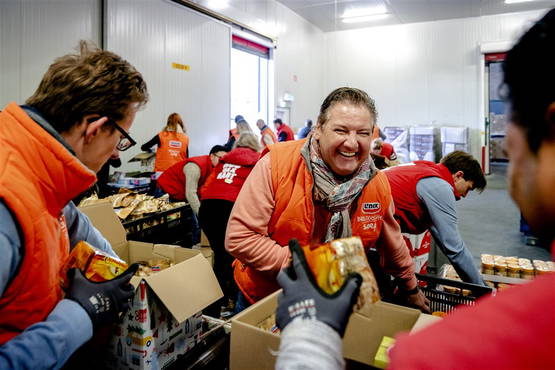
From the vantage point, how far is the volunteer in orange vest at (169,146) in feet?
21.7

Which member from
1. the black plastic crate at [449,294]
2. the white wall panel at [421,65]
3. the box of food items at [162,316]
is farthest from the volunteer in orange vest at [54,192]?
the white wall panel at [421,65]

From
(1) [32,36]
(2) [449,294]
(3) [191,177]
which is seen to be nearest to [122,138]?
(2) [449,294]

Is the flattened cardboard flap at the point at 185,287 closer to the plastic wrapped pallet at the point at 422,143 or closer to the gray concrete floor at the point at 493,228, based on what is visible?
the gray concrete floor at the point at 493,228

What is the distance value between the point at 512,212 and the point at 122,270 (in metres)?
8.02

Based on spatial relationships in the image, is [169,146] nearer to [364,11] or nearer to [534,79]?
[534,79]

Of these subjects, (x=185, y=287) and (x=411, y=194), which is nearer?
(x=185, y=287)

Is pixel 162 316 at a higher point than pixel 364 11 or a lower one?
lower

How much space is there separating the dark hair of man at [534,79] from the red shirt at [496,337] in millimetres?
179

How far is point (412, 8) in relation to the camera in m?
11.5

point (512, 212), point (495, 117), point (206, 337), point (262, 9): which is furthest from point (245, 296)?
point (495, 117)

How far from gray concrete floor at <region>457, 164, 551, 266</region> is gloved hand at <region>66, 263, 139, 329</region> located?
13.1ft

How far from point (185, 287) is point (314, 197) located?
2.08 feet

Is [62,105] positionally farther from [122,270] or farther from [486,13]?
[486,13]

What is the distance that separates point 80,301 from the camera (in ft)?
3.53
